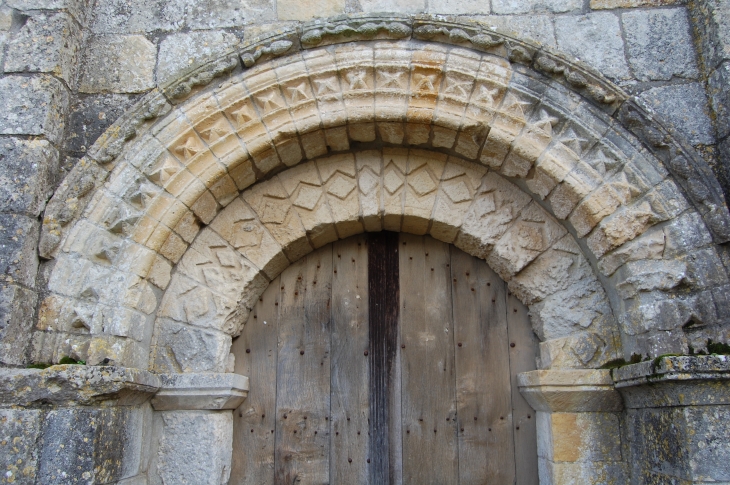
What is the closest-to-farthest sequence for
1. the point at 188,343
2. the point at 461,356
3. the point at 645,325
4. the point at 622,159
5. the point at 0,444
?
the point at 0,444 → the point at 645,325 → the point at 622,159 → the point at 188,343 → the point at 461,356

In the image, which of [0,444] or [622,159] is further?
[622,159]

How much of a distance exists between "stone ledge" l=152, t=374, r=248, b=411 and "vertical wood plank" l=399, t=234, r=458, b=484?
0.86 m

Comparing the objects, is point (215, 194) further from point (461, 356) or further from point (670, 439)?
point (670, 439)

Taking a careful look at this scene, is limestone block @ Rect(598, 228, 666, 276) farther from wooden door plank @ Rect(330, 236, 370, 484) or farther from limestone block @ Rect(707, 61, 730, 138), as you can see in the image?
wooden door plank @ Rect(330, 236, 370, 484)

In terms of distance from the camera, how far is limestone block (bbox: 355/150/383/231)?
280 centimetres

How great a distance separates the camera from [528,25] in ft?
8.81

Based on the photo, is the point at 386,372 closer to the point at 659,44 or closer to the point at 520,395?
the point at 520,395

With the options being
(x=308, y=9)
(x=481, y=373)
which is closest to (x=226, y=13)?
(x=308, y=9)

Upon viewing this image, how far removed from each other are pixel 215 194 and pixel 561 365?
5.87 feet

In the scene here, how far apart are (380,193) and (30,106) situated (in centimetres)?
164

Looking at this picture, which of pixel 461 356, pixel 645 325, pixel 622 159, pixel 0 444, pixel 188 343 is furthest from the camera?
pixel 461 356

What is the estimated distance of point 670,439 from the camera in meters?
2.12

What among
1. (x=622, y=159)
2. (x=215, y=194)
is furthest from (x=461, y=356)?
(x=215, y=194)

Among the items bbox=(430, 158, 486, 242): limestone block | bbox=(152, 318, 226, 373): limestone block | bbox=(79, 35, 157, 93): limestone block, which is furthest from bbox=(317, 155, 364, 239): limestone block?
bbox=(79, 35, 157, 93): limestone block
